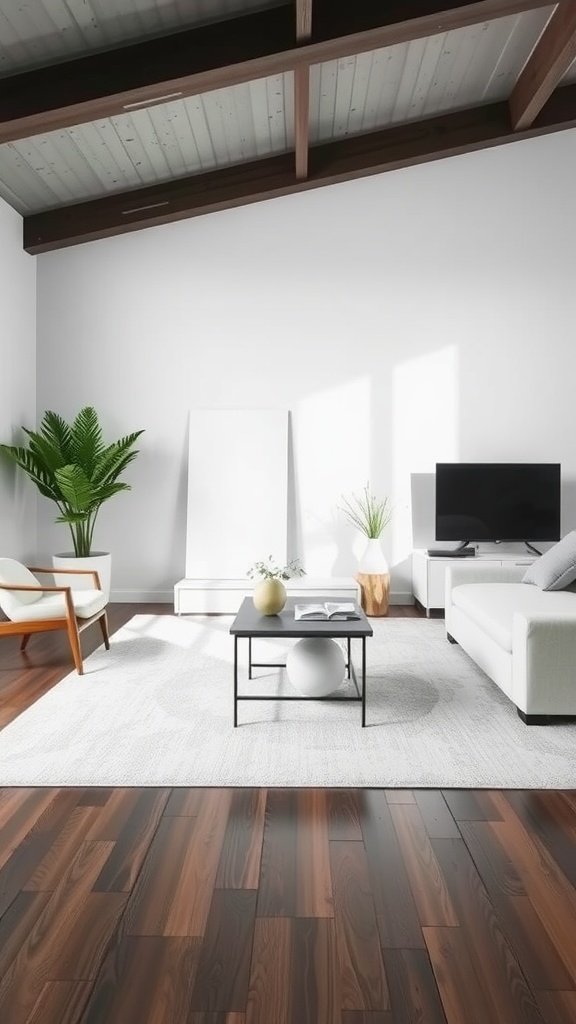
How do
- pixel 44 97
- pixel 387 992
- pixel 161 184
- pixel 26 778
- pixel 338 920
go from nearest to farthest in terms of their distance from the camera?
pixel 387 992
pixel 338 920
pixel 26 778
pixel 44 97
pixel 161 184

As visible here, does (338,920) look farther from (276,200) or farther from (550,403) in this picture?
(276,200)

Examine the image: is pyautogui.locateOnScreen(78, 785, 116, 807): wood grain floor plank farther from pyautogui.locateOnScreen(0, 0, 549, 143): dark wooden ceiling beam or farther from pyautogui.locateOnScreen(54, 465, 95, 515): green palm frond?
pyautogui.locateOnScreen(0, 0, 549, 143): dark wooden ceiling beam

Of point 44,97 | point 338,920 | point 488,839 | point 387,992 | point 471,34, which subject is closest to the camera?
point 387,992

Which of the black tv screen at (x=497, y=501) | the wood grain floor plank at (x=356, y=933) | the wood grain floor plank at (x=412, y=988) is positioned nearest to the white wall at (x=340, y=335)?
the black tv screen at (x=497, y=501)

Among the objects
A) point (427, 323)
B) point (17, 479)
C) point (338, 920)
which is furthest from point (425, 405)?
point (338, 920)

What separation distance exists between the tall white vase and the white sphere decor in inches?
105

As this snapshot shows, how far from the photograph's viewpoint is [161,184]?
260 inches

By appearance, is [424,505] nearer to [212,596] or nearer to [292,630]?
[212,596]

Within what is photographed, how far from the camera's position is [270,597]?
3.88 meters

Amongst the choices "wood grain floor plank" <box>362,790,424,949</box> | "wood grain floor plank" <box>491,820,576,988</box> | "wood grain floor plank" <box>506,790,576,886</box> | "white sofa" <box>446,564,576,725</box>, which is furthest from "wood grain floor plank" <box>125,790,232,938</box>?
"white sofa" <box>446,564,576,725</box>

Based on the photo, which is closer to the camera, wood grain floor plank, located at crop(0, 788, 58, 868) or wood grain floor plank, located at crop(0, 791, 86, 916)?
wood grain floor plank, located at crop(0, 791, 86, 916)

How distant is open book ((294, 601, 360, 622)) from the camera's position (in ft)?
12.5

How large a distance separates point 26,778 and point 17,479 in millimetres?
4143

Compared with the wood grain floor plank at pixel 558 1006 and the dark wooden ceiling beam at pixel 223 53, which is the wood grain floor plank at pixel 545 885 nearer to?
the wood grain floor plank at pixel 558 1006
